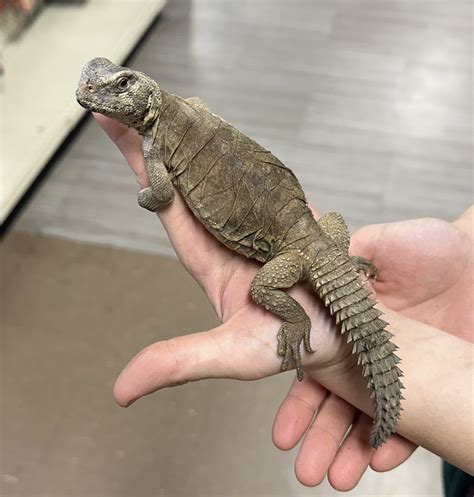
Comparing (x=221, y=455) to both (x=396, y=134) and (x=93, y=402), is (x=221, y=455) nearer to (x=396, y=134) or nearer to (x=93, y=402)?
(x=93, y=402)

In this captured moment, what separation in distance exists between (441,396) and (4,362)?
7.11 ft

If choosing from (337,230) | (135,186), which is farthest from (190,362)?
(135,186)

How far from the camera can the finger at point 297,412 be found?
→ 197 cm

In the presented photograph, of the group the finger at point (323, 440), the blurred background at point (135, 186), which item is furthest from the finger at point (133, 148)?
the blurred background at point (135, 186)

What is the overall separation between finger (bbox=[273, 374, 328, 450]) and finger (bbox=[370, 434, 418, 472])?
0.82 feet

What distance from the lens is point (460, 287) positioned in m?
2.19

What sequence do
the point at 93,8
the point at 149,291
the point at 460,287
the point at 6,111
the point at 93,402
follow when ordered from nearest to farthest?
1. the point at 460,287
2. the point at 93,402
3. the point at 149,291
4. the point at 6,111
5. the point at 93,8

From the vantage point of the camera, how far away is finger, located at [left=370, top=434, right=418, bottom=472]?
192 centimetres

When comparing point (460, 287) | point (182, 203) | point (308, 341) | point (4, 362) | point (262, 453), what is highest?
point (182, 203)

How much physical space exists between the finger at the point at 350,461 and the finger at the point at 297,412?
5.9 inches

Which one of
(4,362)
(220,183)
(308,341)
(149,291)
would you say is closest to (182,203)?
(220,183)

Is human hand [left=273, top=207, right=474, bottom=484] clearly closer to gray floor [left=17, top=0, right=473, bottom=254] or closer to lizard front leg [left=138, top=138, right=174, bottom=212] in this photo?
lizard front leg [left=138, top=138, right=174, bottom=212]

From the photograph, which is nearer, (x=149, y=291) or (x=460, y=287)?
(x=460, y=287)

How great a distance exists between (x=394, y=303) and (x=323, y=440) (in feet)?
2.00
